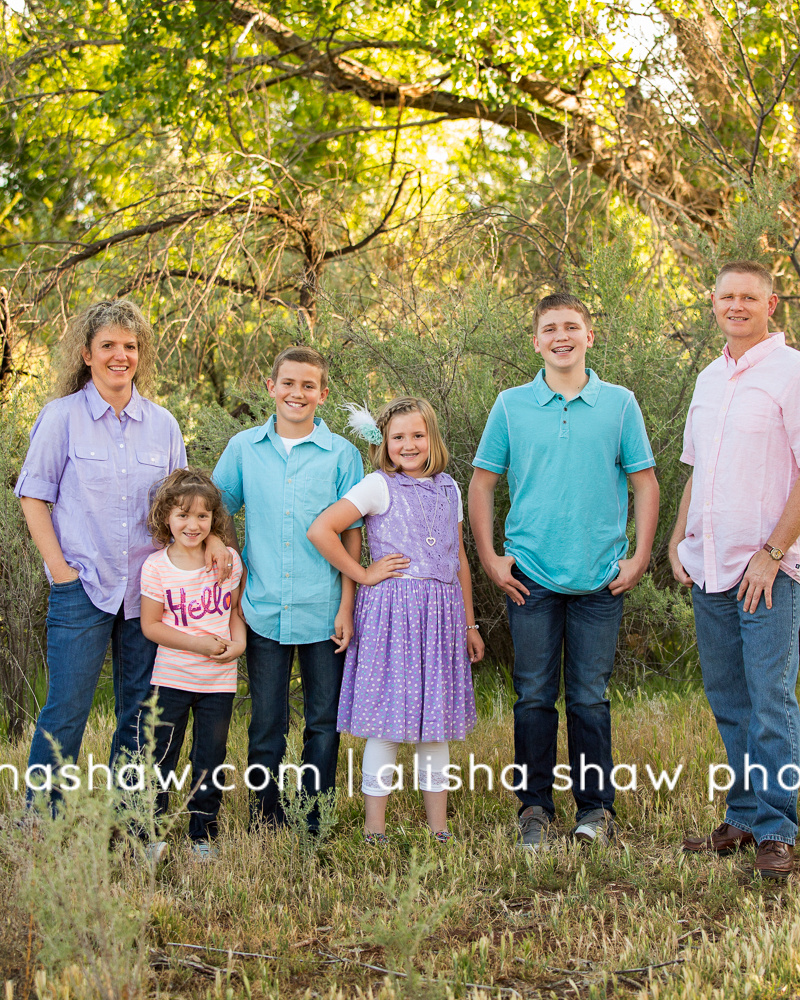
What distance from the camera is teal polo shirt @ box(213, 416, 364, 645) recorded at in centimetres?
354

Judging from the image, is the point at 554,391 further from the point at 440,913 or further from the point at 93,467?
the point at 440,913

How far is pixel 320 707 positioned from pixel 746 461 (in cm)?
175

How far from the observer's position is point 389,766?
359 centimetres

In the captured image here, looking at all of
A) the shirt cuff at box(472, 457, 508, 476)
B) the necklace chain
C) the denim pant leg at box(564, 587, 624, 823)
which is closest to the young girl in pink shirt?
the necklace chain

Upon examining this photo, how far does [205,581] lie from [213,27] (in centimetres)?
694

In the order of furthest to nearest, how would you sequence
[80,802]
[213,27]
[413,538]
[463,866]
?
[213,27] < [413,538] < [463,866] < [80,802]

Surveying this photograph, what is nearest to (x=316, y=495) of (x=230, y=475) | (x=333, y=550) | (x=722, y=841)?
(x=333, y=550)

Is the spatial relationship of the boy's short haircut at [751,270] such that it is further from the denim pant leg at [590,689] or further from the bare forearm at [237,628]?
the bare forearm at [237,628]

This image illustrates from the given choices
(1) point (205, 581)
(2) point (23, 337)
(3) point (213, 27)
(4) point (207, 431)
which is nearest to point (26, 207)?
(3) point (213, 27)

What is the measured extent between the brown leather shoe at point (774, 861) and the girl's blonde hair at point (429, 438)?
5.69ft

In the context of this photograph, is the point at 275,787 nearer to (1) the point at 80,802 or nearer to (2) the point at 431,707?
(2) the point at 431,707

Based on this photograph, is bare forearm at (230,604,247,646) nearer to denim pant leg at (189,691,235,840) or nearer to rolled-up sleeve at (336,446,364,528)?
denim pant leg at (189,691,235,840)

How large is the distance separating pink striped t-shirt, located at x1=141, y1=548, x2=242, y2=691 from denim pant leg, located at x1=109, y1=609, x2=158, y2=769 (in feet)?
0.20

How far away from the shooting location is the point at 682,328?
248 inches
